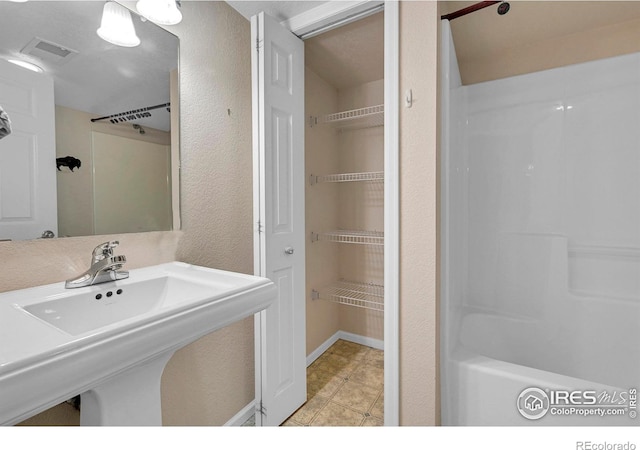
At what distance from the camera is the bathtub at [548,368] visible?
1.07m

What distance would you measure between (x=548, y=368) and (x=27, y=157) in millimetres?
2591

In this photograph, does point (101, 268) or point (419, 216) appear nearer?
point (101, 268)

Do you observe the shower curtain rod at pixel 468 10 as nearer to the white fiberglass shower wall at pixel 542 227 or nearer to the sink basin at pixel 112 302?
the white fiberglass shower wall at pixel 542 227

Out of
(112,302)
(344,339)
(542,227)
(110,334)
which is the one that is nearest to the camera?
(110,334)

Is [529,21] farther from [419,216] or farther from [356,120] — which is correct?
[419,216]

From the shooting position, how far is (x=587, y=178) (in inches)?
66.1

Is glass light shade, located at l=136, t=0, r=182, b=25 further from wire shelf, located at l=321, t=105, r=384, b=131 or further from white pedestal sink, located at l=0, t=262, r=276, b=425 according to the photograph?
wire shelf, located at l=321, t=105, r=384, b=131

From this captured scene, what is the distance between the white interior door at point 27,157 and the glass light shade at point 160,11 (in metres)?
0.46

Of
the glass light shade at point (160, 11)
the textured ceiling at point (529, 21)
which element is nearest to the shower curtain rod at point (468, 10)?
the textured ceiling at point (529, 21)

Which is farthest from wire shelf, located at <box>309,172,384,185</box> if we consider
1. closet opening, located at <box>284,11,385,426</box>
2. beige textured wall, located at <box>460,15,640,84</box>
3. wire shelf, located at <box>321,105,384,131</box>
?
beige textured wall, located at <box>460,15,640,84</box>

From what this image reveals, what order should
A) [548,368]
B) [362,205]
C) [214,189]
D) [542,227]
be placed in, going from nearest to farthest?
[214,189] → [548,368] → [542,227] → [362,205]

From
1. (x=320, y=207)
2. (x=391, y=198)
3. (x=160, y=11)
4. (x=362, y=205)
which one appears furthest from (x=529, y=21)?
(x=160, y=11)

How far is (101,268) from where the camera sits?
896mm

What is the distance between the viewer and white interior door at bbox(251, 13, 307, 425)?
145 centimetres
